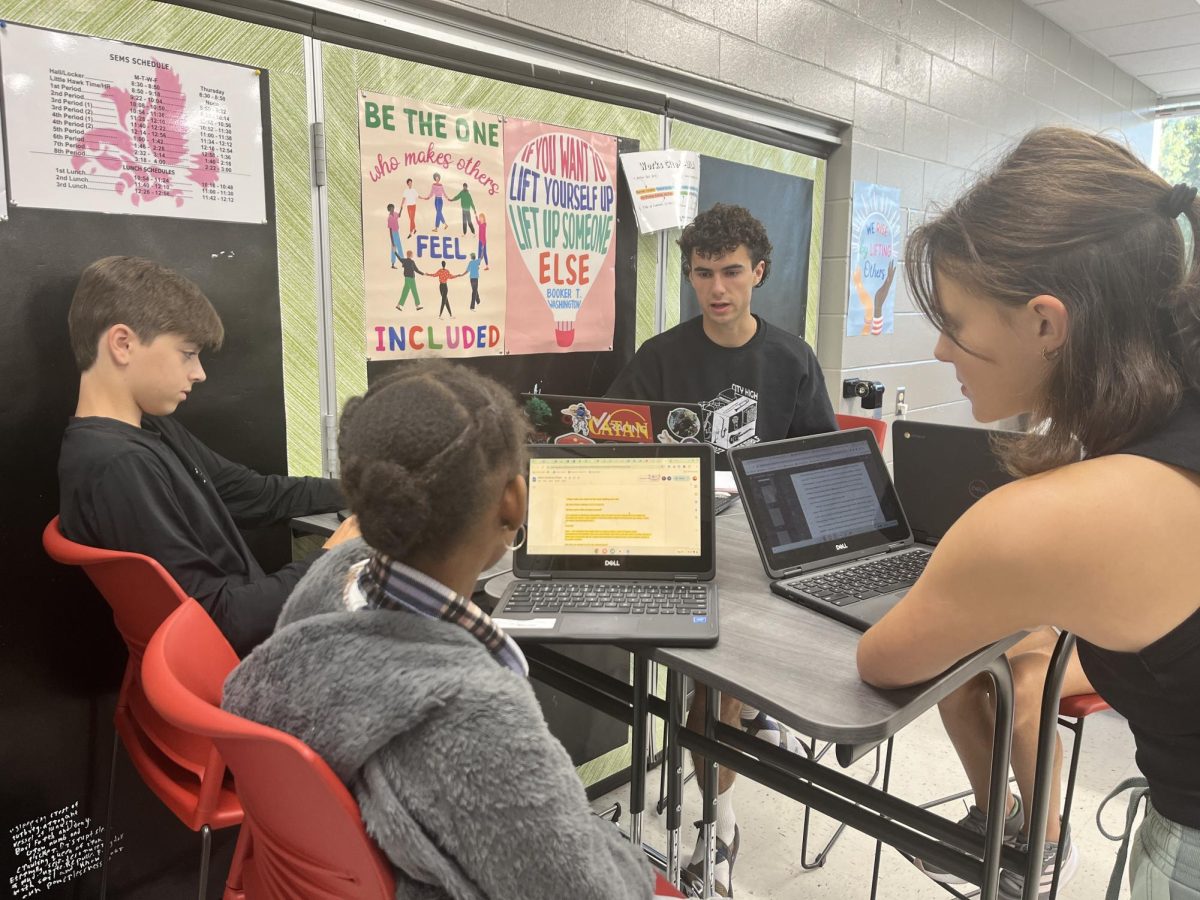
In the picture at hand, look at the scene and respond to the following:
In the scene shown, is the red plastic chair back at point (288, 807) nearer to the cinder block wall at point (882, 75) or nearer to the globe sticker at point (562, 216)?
the globe sticker at point (562, 216)

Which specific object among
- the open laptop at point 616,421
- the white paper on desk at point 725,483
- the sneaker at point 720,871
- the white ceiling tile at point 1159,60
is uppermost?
the white ceiling tile at point 1159,60

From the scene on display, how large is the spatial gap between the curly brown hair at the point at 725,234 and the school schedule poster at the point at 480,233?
0.28 meters

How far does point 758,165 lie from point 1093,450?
2287 mm

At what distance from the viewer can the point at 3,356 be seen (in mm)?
1452

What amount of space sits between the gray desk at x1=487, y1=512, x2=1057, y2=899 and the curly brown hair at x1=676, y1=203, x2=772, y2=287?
983 millimetres

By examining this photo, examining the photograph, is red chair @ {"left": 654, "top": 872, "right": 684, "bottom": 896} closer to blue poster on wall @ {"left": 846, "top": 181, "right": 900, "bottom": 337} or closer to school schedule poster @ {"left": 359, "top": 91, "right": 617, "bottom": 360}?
school schedule poster @ {"left": 359, "top": 91, "right": 617, "bottom": 360}

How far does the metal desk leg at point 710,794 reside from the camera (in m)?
1.49

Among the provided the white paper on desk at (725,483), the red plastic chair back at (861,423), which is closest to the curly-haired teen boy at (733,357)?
the red plastic chair back at (861,423)

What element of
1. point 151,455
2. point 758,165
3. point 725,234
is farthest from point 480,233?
point 758,165

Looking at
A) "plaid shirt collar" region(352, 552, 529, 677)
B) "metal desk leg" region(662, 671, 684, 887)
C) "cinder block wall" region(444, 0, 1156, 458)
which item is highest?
"cinder block wall" region(444, 0, 1156, 458)

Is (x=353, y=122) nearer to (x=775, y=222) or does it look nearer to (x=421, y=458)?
(x=421, y=458)

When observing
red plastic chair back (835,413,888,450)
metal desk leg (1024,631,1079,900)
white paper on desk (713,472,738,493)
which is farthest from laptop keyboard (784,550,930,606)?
red plastic chair back (835,413,888,450)

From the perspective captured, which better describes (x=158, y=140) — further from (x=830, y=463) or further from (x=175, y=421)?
(x=830, y=463)

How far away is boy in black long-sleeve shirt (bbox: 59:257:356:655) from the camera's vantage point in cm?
136
